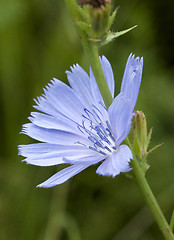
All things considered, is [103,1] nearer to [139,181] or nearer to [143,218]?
[139,181]

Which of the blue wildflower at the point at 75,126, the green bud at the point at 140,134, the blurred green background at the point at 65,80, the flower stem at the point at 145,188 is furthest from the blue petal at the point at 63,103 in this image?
the blurred green background at the point at 65,80

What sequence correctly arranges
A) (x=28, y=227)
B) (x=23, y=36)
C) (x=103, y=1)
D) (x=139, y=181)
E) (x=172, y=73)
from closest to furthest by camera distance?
(x=103, y=1), (x=139, y=181), (x=28, y=227), (x=172, y=73), (x=23, y=36)

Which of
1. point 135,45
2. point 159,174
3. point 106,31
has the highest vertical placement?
point 135,45

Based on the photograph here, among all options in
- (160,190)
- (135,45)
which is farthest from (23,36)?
(160,190)

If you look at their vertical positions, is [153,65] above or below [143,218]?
above

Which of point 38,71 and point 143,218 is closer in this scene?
point 143,218

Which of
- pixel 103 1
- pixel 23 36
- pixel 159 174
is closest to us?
pixel 103 1

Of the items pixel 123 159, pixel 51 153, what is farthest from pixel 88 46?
pixel 51 153
